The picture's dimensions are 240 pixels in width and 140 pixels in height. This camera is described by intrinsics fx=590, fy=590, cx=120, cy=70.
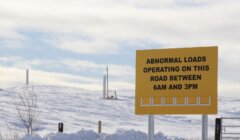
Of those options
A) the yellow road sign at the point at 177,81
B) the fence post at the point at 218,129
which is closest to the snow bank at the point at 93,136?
the fence post at the point at 218,129

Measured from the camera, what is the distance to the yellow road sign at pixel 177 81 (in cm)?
1265

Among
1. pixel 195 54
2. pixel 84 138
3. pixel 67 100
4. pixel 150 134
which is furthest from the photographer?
pixel 67 100

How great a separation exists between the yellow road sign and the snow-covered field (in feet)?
72.2

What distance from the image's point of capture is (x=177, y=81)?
1309 cm

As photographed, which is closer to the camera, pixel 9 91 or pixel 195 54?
pixel 195 54

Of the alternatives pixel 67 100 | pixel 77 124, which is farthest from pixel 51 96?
pixel 77 124

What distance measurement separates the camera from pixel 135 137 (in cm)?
1883

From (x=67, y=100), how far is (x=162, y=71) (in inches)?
1830

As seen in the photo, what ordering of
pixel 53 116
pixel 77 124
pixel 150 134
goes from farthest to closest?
pixel 53 116 → pixel 77 124 → pixel 150 134

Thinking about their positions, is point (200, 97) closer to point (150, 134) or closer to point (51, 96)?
point (150, 134)

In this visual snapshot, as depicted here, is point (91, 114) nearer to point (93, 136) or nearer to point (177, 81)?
point (93, 136)

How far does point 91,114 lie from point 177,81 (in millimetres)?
37922

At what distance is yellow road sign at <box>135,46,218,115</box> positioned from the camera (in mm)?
12648

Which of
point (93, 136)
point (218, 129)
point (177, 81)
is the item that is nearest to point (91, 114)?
point (93, 136)
